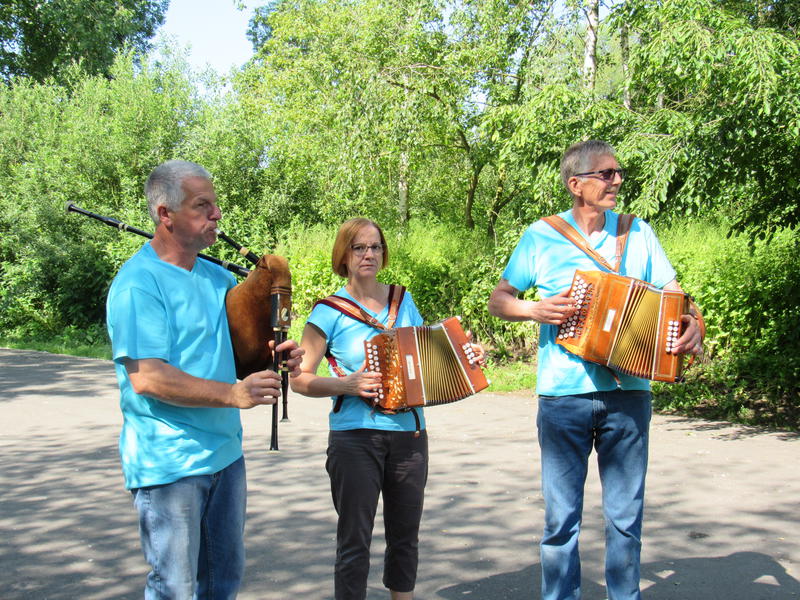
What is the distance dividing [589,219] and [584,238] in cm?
10

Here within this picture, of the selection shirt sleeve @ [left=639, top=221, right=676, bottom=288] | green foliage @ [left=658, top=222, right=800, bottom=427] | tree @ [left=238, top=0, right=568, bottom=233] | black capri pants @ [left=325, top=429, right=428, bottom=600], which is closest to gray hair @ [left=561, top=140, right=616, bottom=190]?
shirt sleeve @ [left=639, top=221, right=676, bottom=288]

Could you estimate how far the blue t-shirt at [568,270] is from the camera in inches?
150

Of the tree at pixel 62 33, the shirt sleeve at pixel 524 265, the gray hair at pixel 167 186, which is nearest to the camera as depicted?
the gray hair at pixel 167 186

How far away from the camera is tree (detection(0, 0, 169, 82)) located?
3856 cm

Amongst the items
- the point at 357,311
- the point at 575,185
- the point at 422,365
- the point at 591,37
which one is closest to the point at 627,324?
the point at 575,185

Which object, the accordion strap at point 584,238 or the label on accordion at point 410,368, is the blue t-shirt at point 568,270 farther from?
the label on accordion at point 410,368

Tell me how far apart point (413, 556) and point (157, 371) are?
5.62 feet

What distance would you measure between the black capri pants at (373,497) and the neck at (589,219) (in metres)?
1.24

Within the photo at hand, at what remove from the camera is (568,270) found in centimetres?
395

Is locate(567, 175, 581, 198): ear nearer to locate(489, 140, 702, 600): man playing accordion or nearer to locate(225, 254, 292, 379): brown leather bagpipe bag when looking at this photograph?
Answer: locate(489, 140, 702, 600): man playing accordion

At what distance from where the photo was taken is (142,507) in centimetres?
299

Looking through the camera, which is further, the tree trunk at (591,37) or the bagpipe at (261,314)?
the tree trunk at (591,37)

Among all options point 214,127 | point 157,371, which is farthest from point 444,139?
point 157,371

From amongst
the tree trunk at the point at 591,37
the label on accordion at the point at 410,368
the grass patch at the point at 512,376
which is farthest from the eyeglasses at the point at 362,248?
the tree trunk at the point at 591,37
